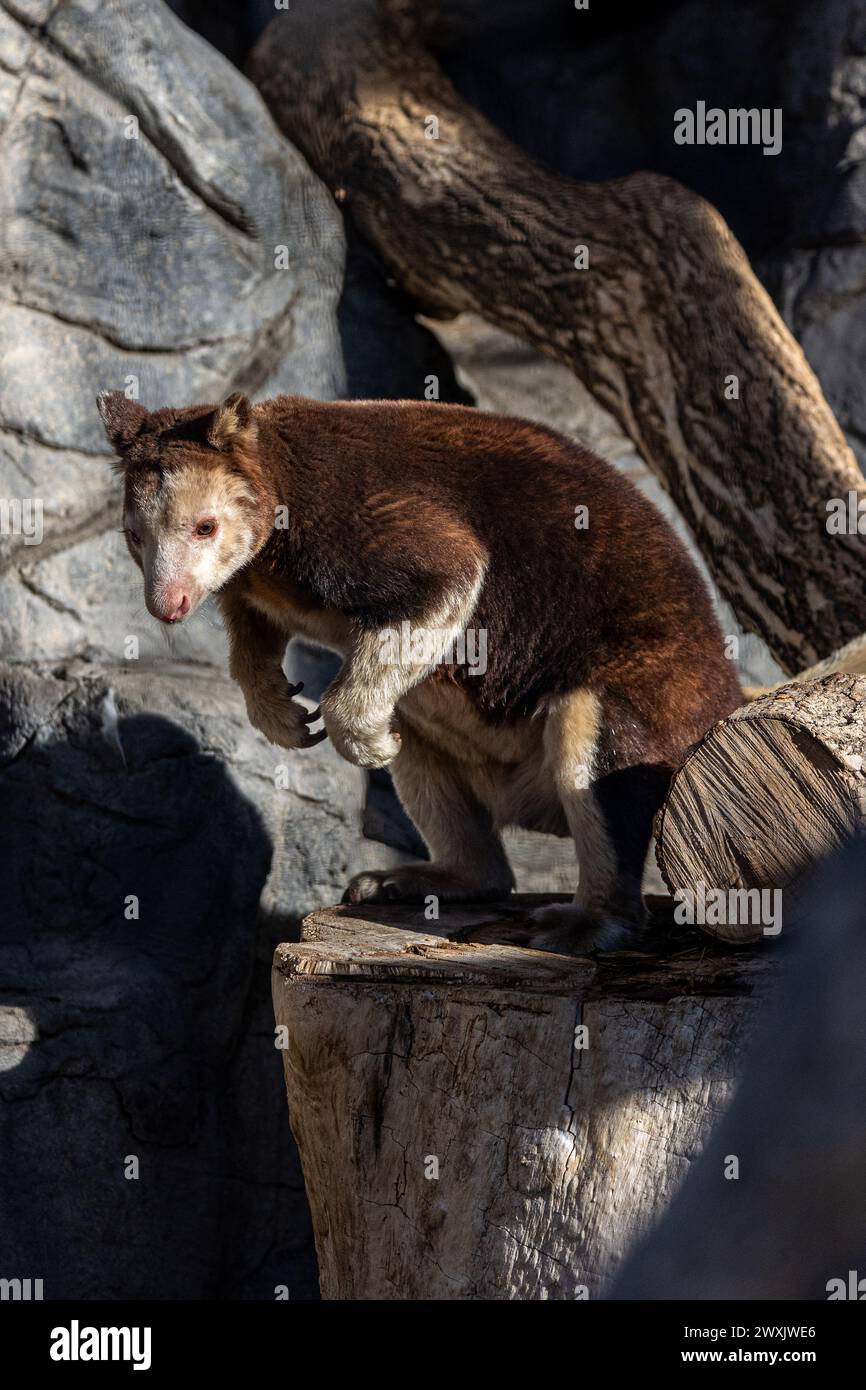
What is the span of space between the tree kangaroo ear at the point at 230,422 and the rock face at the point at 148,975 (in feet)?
5.73

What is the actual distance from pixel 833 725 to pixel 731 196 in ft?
15.6

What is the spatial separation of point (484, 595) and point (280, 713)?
2.51ft

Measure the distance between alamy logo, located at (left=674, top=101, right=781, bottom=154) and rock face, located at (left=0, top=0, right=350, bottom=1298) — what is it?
2.38m

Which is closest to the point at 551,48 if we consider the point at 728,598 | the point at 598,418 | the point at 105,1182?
the point at 598,418

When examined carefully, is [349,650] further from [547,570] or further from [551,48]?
[551,48]

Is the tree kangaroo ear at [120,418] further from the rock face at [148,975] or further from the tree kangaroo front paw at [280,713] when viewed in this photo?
the rock face at [148,975]

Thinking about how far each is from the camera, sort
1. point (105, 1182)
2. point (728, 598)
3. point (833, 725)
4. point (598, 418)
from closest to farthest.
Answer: point (833, 725) < point (105, 1182) < point (728, 598) < point (598, 418)

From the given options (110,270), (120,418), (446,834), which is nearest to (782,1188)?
(446,834)

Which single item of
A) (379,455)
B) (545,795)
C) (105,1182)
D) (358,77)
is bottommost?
(105,1182)

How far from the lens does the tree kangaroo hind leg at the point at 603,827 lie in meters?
3.82

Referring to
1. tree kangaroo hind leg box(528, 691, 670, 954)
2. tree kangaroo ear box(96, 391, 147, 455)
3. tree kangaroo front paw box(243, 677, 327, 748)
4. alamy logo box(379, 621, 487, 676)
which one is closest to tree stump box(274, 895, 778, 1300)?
tree kangaroo hind leg box(528, 691, 670, 954)

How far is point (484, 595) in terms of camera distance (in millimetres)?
4094
